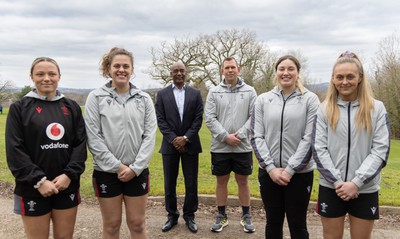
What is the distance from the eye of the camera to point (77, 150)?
3516mm

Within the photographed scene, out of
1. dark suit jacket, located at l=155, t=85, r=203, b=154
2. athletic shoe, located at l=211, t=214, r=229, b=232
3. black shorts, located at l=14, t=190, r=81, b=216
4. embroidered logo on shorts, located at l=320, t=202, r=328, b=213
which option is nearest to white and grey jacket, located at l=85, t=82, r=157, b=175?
black shorts, located at l=14, t=190, r=81, b=216

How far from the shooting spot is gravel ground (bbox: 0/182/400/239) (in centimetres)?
502

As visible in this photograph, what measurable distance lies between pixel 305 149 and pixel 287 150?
21 centimetres

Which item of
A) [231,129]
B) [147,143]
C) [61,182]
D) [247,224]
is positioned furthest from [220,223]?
[61,182]

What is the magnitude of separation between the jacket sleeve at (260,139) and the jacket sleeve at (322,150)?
21.6 inches

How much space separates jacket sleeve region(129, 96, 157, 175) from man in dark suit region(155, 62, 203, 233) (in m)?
1.07

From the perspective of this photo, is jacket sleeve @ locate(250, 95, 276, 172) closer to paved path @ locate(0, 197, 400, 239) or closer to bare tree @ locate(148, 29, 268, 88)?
paved path @ locate(0, 197, 400, 239)

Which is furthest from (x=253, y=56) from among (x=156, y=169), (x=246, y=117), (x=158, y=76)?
(x=246, y=117)

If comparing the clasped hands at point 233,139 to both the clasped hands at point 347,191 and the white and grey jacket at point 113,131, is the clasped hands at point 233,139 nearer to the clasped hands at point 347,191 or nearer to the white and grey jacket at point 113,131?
the white and grey jacket at point 113,131

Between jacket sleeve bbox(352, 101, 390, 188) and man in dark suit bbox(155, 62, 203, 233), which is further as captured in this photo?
Answer: man in dark suit bbox(155, 62, 203, 233)

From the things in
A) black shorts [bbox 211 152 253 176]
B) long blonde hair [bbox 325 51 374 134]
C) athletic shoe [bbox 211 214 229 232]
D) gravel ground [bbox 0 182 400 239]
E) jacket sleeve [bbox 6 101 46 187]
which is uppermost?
long blonde hair [bbox 325 51 374 134]

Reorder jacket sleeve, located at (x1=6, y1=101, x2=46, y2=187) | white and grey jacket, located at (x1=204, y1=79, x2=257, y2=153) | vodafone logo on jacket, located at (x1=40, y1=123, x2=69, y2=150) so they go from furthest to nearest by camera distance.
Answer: white and grey jacket, located at (x1=204, y1=79, x2=257, y2=153)
vodafone logo on jacket, located at (x1=40, y1=123, x2=69, y2=150)
jacket sleeve, located at (x1=6, y1=101, x2=46, y2=187)

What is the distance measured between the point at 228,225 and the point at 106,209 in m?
2.27

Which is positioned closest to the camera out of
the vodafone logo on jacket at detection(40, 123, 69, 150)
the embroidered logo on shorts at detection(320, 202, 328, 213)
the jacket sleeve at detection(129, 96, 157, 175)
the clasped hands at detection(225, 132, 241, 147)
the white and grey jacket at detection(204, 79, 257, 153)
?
the vodafone logo on jacket at detection(40, 123, 69, 150)
